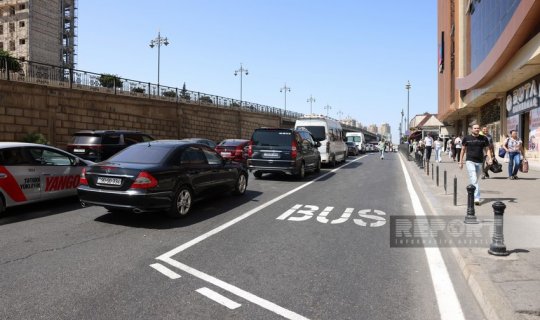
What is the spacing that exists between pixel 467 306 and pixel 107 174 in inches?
235

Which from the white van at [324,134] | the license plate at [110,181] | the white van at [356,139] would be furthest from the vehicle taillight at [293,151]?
the white van at [356,139]

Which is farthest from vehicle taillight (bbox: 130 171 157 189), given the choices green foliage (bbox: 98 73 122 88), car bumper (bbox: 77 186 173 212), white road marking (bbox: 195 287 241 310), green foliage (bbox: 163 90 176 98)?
green foliage (bbox: 163 90 176 98)

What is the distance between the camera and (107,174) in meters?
7.46

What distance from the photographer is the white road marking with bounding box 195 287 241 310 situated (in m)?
3.89

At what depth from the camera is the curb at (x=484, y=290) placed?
11.5 ft

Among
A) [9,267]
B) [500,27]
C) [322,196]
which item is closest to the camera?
[9,267]

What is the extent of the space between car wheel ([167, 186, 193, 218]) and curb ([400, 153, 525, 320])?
4668 mm

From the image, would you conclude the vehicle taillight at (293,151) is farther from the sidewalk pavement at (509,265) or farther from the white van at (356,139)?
the white van at (356,139)

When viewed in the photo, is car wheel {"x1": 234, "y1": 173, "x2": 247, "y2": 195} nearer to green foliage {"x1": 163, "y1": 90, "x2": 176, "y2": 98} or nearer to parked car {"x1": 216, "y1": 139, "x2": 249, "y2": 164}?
parked car {"x1": 216, "y1": 139, "x2": 249, "y2": 164}

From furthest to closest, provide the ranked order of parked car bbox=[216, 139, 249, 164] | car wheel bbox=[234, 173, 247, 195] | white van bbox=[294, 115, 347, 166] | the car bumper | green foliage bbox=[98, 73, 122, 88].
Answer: green foliage bbox=[98, 73, 122, 88], white van bbox=[294, 115, 347, 166], parked car bbox=[216, 139, 249, 164], car wheel bbox=[234, 173, 247, 195], the car bumper

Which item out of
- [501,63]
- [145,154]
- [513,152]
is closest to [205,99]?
[501,63]

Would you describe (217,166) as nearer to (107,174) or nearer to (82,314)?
(107,174)

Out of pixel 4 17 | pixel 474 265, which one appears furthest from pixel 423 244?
pixel 4 17

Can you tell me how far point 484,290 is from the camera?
Result: 3.94m
